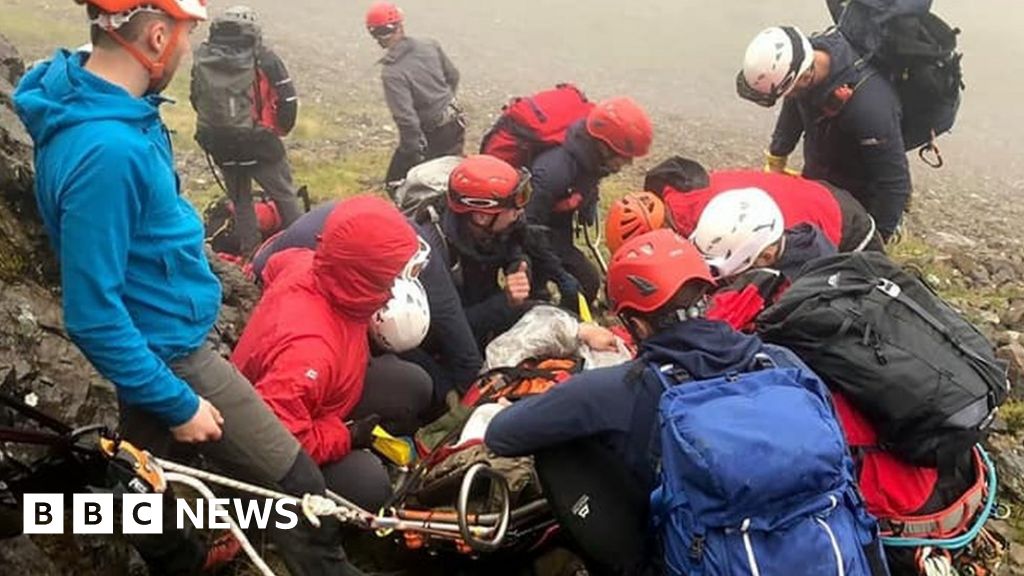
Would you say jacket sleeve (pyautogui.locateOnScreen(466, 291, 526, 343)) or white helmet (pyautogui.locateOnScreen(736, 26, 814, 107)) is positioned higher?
white helmet (pyautogui.locateOnScreen(736, 26, 814, 107))

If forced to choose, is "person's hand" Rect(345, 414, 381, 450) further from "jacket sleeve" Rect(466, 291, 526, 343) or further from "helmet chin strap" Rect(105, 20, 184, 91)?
"helmet chin strap" Rect(105, 20, 184, 91)

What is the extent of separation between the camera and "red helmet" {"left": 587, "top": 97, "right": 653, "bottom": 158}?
7.86 m

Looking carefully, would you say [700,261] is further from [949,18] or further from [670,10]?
[949,18]

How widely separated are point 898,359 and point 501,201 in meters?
3.24

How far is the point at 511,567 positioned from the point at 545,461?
994 mm

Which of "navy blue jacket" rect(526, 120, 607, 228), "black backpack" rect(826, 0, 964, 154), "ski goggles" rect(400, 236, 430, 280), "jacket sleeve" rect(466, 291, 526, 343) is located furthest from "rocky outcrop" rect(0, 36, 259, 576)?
"black backpack" rect(826, 0, 964, 154)

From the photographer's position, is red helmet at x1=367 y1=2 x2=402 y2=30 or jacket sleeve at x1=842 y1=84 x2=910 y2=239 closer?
jacket sleeve at x1=842 y1=84 x2=910 y2=239

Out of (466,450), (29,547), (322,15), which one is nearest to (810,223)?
(466,450)

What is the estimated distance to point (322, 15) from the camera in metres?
42.8

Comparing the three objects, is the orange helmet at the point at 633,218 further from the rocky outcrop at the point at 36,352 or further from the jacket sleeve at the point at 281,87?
the jacket sleeve at the point at 281,87

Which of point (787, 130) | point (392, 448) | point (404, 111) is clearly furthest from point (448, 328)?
point (404, 111)

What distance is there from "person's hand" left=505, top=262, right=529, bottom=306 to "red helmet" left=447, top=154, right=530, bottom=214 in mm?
644

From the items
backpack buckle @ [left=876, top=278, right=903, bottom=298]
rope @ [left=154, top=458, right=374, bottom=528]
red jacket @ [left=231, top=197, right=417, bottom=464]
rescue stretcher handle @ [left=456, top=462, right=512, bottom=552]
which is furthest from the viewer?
backpack buckle @ [left=876, top=278, right=903, bottom=298]

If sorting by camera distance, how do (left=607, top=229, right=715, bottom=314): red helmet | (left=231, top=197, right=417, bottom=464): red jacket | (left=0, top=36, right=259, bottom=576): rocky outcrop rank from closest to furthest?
(left=0, top=36, right=259, bottom=576): rocky outcrop
(left=607, top=229, right=715, bottom=314): red helmet
(left=231, top=197, right=417, bottom=464): red jacket
